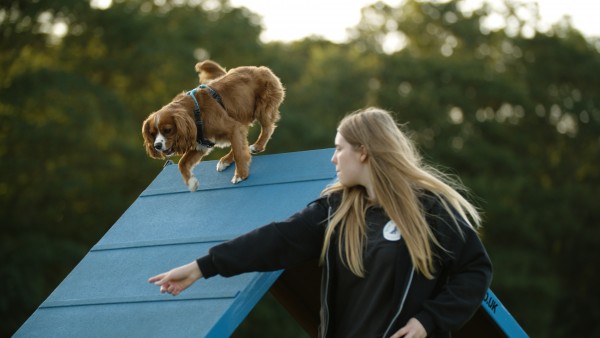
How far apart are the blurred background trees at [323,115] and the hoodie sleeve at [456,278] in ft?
53.7

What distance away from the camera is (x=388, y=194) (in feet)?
12.9

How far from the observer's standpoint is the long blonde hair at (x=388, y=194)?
12.6ft

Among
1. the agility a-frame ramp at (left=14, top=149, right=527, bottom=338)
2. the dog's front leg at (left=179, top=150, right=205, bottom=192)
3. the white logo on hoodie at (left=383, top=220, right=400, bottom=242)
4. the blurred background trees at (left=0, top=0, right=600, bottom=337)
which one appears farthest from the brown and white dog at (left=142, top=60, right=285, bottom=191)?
the blurred background trees at (left=0, top=0, right=600, bottom=337)

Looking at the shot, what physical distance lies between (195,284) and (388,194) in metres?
1.16

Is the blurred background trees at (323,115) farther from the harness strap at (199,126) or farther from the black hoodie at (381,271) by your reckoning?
the black hoodie at (381,271)

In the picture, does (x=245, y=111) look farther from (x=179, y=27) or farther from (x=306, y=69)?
(x=306, y=69)

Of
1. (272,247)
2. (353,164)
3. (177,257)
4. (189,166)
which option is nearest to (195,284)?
(177,257)

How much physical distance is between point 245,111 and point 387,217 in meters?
2.20

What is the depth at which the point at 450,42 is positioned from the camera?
29594 millimetres

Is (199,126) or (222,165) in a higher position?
(199,126)

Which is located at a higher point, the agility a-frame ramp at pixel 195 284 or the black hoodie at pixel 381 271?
the black hoodie at pixel 381 271

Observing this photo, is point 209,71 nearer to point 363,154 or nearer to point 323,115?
point 363,154

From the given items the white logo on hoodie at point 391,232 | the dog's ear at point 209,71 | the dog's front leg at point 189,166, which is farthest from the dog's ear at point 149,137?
the white logo on hoodie at point 391,232

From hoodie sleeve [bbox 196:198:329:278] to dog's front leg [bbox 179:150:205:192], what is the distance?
5.85 ft
